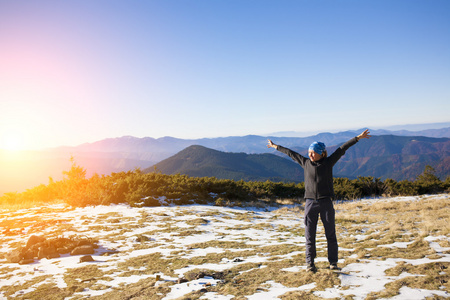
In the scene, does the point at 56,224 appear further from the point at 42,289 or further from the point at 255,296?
the point at 255,296

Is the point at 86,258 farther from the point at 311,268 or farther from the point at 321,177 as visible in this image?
the point at 321,177

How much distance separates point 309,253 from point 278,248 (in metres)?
2.15

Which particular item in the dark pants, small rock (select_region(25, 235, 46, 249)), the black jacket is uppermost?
the black jacket

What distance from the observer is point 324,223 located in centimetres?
498

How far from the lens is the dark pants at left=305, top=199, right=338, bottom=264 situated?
195 inches

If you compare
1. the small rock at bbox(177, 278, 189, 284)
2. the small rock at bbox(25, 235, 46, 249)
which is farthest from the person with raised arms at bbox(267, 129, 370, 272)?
the small rock at bbox(25, 235, 46, 249)

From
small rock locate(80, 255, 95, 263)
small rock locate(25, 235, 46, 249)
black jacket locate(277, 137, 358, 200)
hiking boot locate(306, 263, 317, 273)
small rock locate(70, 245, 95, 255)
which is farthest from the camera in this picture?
small rock locate(25, 235, 46, 249)

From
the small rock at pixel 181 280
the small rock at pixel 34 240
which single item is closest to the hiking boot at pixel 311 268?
the small rock at pixel 181 280

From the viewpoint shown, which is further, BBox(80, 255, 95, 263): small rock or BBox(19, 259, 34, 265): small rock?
BBox(80, 255, 95, 263): small rock

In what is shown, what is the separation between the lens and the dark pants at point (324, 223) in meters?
4.96

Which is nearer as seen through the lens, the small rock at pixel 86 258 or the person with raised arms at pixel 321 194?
the person with raised arms at pixel 321 194

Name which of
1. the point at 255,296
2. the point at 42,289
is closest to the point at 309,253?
the point at 255,296

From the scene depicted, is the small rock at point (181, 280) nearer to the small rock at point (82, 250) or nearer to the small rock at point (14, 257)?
the small rock at point (82, 250)

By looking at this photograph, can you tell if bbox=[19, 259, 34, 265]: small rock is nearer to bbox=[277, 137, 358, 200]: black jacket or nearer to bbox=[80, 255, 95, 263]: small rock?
bbox=[80, 255, 95, 263]: small rock
